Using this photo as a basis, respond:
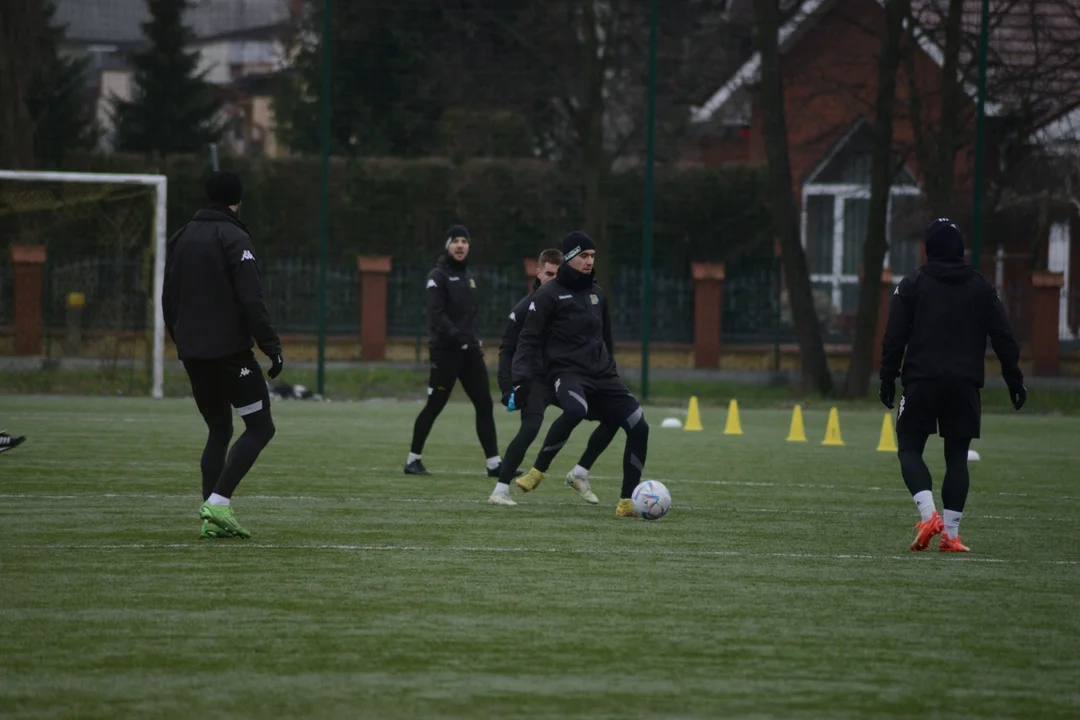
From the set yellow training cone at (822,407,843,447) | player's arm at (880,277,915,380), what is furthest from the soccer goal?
player's arm at (880,277,915,380)

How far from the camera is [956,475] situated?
30.9 feet

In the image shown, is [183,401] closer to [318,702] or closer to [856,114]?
[856,114]

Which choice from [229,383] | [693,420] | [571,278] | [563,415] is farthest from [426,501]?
[693,420]

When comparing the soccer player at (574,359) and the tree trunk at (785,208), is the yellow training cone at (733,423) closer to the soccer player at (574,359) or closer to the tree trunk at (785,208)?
the tree trunk at (785,208)

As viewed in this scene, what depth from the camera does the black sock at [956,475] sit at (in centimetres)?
936

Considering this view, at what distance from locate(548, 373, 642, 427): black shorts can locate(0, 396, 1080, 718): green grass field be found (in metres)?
0.69

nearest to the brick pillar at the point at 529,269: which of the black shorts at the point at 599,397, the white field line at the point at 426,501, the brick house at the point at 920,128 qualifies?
the brick house at the point at 920,128

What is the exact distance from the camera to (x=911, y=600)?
25.1 ft

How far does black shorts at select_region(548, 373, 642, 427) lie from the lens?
1102 centimetres

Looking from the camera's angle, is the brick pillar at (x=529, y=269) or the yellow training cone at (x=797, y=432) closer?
the yellow training cone at (x=797, y=432)

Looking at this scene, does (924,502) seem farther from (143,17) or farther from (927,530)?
(143,17)

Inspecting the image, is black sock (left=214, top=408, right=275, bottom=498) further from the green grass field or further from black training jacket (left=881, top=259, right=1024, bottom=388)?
black training jacket (left=881, top=259, right=1024, bottom=388)

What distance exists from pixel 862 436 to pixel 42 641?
562 inches

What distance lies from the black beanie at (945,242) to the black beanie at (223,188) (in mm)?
3950
